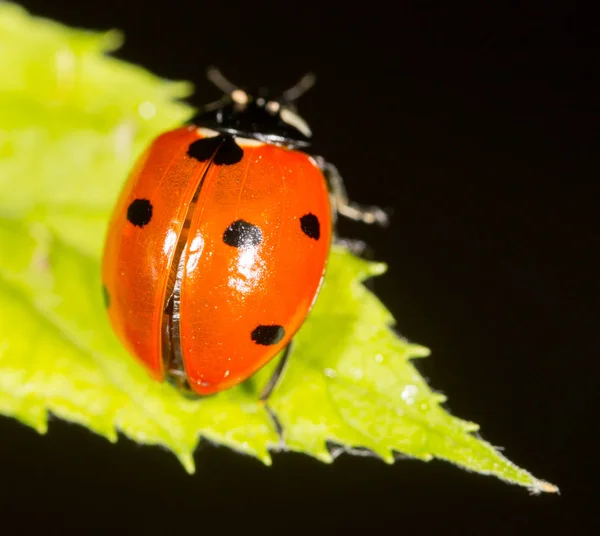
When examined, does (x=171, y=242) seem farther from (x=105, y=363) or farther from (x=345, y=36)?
(x=345, y=36)

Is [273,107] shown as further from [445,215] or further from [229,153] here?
[445,215]

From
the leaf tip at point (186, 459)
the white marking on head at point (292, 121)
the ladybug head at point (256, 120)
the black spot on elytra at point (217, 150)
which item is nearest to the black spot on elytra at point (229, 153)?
the black spot on elytra at point (217, 150)

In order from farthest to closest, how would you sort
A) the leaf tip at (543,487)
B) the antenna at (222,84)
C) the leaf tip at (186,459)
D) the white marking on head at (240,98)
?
the antenna at (222,84) → the white marking on head at (240,98) → the leaf tip at (186,459) → the leaf tip at (543,487)

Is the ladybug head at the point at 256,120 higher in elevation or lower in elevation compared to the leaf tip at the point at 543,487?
higher

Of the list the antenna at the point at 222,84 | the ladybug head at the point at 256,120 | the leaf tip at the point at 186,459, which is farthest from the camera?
the antenna at the point at 222,84

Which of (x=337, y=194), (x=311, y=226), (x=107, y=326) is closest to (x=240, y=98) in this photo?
(x=337, y=194)

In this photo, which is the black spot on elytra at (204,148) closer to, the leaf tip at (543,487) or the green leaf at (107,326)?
the green leaf at (107,326)

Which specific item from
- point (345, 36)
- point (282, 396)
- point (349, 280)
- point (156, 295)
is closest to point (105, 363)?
point (156, 295)
